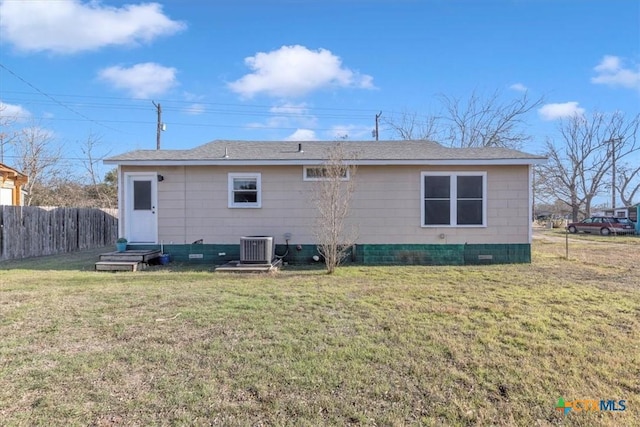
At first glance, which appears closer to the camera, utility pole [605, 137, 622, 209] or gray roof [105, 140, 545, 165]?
gray roof [105, 140, 545, 165]

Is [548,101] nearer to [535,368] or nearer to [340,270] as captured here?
[340,270]

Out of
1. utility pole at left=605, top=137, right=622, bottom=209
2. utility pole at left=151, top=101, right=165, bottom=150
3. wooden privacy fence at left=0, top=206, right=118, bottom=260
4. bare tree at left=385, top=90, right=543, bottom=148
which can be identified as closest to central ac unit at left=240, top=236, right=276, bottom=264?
wooden privacy fence at left=0, top=206, right=118, bottom=260

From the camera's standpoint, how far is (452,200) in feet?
30.0

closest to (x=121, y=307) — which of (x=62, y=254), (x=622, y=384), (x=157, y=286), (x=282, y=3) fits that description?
(x=157, y=286)

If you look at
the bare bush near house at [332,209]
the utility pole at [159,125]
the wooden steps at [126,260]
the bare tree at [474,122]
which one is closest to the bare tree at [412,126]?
the bare tree at [474,122]

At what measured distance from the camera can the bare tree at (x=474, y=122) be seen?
22.4 meters

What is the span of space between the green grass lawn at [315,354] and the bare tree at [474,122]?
62.6 ft

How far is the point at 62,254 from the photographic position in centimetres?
1106

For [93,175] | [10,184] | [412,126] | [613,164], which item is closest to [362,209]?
[10,184]

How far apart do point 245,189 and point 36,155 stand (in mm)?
18467

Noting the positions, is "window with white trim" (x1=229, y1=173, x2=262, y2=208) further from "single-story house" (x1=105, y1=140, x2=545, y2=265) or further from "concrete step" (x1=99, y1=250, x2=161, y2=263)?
"concrete step" (x1=99, y1=250, x2=161, y2=263)

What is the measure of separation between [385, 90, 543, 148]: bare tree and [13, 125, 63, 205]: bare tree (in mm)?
21339

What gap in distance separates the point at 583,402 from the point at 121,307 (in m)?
5.23

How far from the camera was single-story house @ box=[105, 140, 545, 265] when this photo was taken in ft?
29.9
